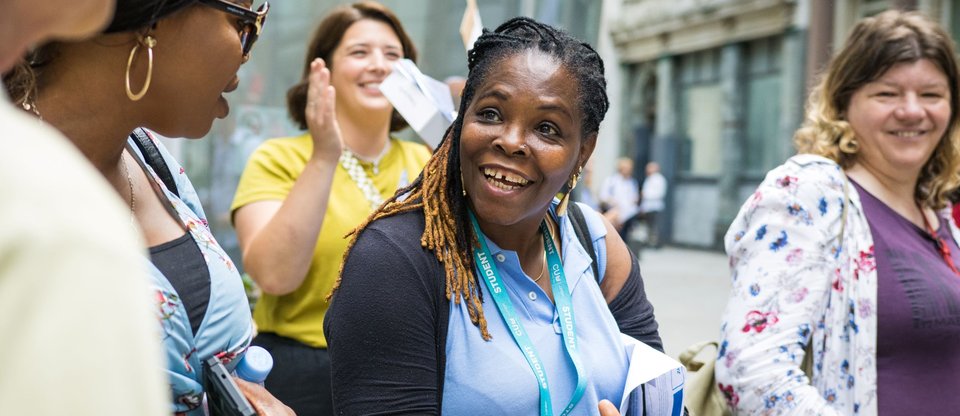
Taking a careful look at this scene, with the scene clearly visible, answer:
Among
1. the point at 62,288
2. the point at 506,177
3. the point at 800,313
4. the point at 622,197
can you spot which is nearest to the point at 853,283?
→ the point at 800,313

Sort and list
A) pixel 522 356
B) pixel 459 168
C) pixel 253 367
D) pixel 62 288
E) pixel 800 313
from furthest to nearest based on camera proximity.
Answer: pixel 800 313
pixel 459 168
pixel 522 356
pixel 253 367
pixel 62 288

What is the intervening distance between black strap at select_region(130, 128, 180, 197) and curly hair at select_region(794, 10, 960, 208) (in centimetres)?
198

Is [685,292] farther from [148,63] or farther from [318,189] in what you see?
[148,63]

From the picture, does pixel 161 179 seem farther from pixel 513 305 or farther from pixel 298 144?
pixel 298 144

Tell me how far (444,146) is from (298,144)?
1.07m

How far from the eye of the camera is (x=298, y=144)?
10.2 ft

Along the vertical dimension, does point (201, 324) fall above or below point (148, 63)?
below

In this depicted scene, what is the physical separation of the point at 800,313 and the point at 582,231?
71cm

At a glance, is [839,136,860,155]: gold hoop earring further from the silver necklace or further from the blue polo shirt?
the silver necklace

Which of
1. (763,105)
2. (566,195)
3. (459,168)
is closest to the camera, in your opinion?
(459,168)

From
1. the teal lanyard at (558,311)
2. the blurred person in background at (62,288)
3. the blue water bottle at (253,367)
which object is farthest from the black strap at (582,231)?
the blurred person in background at (62,288)

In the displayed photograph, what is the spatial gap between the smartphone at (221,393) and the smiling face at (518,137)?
71cm

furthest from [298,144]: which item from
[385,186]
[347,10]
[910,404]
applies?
[910,404]

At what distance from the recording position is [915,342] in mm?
2576
